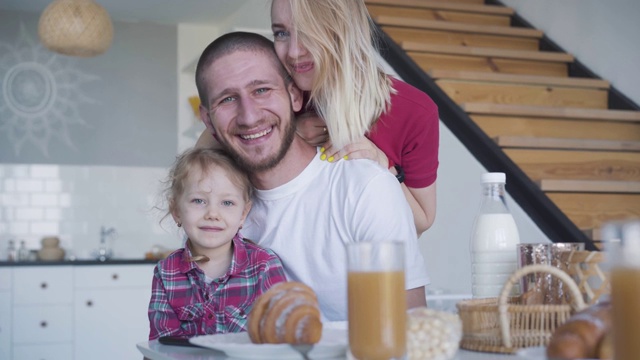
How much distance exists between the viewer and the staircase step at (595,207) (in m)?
4.17

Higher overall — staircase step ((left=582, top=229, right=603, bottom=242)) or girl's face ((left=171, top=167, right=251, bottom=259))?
girl's face ((left=171, top=167, right=251, bottom=259))

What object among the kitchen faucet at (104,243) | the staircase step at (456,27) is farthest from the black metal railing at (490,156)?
the kitchen faucet at (104,243)

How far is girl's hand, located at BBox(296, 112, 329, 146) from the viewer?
7.41 feet

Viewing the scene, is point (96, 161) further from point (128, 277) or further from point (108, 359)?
point (108, 359)

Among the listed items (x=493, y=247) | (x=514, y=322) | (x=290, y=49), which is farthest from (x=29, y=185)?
(x=514, y=322)

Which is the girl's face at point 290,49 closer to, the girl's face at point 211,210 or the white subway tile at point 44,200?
the girl's face at point 211,210

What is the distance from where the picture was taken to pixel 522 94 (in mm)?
4891

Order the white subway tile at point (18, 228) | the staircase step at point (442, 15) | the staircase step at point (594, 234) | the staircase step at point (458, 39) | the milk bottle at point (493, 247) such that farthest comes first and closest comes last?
1. the white subway tile at point (18, 228)
2. the staircase step at point (442, 15)
3. the staircase step at point (458, 39)
4. the staircase step at point (594, 234)
5. the milk bottle at point (493, 247)

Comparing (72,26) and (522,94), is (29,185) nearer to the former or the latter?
(72,26)

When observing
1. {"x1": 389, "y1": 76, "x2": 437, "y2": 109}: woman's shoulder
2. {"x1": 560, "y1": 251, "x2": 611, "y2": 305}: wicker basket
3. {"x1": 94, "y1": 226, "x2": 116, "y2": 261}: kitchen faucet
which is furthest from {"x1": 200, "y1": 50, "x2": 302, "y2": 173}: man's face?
{"x1": 94, "y1": 226, "x2": 116, "y2": 261}: kitchen faucet

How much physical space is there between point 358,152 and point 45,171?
4.89 meters

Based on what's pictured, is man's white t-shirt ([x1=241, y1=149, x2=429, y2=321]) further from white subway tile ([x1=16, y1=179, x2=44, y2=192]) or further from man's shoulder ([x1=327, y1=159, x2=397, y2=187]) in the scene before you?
white subway tile ([x1=16, y1=179, x2=44, y2=192])

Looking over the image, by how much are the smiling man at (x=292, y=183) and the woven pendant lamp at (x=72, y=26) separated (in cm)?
306

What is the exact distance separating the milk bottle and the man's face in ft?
A: 1.78
